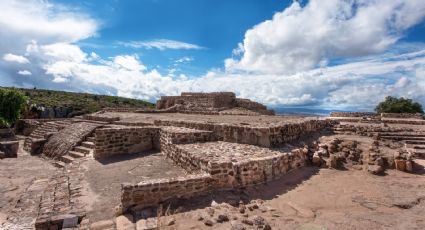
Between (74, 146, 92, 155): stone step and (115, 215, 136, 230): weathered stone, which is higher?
(74, 146, 92, 155): stone step

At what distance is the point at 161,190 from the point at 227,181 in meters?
1.48

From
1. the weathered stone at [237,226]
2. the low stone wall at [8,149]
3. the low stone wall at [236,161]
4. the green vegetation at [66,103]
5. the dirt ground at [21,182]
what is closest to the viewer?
the weathered stone at [237,226]

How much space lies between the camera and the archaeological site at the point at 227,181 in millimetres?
5031

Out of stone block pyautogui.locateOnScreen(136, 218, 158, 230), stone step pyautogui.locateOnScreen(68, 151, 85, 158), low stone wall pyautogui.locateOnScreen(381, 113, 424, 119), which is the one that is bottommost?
stone block pyautogui.locateOnScreen(136, 218, 158, 230)

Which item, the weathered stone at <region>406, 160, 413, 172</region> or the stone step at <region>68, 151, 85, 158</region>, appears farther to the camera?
the stone step at <region>68, 151, 85, 158</region>

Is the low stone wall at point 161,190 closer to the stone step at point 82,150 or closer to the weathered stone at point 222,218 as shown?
the weathered stone at point 222,218

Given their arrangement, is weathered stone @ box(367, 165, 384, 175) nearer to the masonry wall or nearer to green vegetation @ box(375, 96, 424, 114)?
the masonry wall

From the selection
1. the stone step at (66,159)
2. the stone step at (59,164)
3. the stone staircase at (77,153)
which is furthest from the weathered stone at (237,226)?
the stone step at (59,164)

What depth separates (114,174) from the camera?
778cm

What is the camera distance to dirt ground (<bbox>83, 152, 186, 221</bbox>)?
572 cm

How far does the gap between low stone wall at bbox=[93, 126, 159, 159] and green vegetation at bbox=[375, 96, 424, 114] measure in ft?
99.6

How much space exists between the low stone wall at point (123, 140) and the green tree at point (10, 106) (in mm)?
15667

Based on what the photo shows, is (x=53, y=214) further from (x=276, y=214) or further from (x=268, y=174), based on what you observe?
(x=268, y=174)

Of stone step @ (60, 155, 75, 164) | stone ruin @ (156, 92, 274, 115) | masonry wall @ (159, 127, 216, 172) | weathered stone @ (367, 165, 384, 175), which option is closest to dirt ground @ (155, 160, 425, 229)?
weathered stone @ (367, 165, 384, 175)
